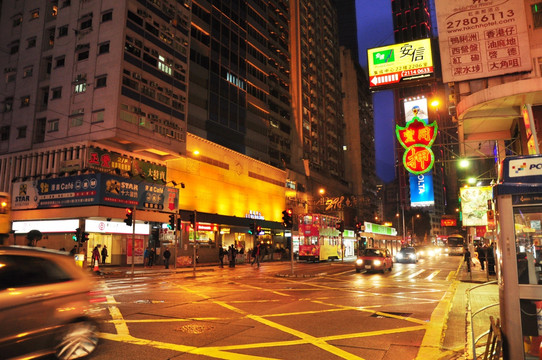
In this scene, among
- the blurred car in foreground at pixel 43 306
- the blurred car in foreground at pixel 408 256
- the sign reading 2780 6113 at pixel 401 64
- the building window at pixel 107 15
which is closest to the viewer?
the blurred car in foreground at pixel 43 306

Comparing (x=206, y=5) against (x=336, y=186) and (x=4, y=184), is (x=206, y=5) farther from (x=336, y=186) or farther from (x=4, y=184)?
(x=336, y=186)

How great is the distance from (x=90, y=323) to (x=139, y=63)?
3404 cm

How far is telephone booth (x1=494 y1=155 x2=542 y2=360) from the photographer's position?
5.20 meters

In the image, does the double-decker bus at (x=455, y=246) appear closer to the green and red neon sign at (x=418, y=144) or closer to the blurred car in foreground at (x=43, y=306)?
the green and red neon sign at (x=418, y=144)

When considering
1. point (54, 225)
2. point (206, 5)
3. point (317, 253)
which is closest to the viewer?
point (54, 225)

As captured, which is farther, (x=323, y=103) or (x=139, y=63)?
(x=323, y=103)

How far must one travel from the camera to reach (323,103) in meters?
90.4

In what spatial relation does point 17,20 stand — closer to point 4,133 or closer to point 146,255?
point 4,133

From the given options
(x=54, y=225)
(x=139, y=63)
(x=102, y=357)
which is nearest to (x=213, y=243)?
(x=54, y=225)

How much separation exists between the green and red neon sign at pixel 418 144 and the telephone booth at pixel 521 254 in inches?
487

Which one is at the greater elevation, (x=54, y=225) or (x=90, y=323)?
(x=54, y=225)

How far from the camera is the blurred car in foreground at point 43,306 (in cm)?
500

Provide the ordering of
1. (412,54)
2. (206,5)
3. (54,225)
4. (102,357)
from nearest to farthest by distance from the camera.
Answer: (102,357) → (412,54) → (54,225) → (206,5)

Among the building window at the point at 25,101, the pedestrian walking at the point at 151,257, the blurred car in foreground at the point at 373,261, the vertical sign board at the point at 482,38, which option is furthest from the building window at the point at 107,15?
the vertical sign board at the point at 482,38
